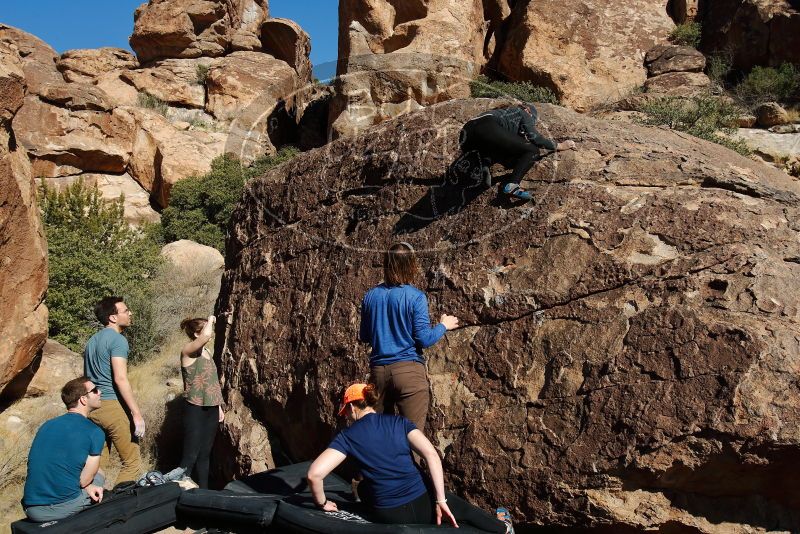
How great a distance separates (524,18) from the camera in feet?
58.9

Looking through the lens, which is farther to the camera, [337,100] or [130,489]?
[337,100]

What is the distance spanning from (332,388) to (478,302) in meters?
1.25

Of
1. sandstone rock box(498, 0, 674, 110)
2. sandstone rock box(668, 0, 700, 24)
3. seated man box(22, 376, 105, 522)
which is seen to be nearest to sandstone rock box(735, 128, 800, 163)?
sandstone rock box(498, 0, 674, 110)

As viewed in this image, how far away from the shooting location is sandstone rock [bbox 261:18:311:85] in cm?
2781

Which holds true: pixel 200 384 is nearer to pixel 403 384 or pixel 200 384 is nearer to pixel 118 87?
pixel 403 384

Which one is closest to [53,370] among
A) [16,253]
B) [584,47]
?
[16,253]

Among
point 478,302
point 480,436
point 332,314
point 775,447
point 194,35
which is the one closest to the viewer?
point 775,447

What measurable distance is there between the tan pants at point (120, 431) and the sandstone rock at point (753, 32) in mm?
17027

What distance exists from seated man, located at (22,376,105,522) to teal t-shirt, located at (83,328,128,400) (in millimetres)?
662

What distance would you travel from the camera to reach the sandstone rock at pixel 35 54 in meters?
24.9

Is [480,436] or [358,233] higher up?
[358,233]

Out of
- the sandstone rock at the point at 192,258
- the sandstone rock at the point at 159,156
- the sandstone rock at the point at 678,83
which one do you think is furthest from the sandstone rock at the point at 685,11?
the sandstone rock at the point at 159,156

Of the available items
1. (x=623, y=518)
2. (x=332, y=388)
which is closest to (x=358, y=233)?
(x=332, y=388)

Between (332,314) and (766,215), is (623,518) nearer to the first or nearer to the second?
(766,215)
